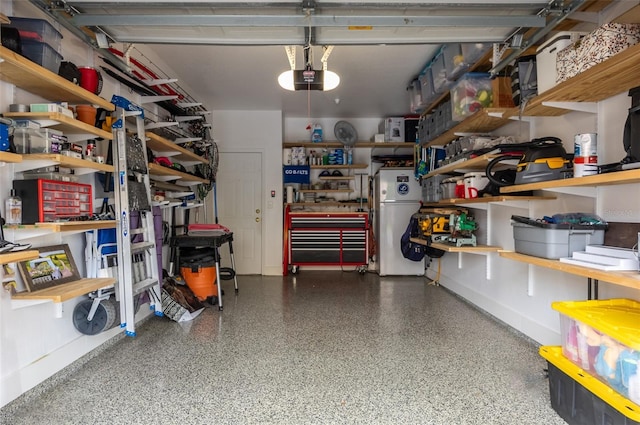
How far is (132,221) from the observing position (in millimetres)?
2713

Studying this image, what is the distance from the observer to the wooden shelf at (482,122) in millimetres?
2586

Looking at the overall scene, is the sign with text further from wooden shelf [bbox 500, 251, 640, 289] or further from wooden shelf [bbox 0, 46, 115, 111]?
wooden shelf [bbox 500, 251, 640, 289]

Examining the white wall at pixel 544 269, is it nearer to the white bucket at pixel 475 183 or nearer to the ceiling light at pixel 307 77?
the white bucket at pixel 475 183

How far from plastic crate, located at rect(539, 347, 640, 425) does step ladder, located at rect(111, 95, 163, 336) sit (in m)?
2.49

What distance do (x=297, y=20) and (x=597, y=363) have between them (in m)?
2.08

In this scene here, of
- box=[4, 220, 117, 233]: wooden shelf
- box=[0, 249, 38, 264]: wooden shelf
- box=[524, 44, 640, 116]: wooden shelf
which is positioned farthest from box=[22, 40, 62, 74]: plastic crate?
box=[524, 44, 640, 116]: wooden shelf

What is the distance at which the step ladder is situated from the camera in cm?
240

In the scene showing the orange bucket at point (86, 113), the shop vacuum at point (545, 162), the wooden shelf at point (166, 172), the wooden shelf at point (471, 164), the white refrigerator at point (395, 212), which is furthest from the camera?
the white refrigerator at point (395, 212)

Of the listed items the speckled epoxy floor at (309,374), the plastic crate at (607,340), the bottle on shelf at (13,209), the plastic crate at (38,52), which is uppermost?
the plastic crate at (38,52)

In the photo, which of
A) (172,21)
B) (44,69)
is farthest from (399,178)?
(44,69)

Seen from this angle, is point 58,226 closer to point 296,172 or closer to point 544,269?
point 544,269

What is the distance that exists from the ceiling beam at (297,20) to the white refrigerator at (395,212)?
11.2ft

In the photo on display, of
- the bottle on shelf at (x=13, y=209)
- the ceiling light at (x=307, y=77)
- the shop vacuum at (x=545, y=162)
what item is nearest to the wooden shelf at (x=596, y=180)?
the shop vacuum at (x=545, y=162)

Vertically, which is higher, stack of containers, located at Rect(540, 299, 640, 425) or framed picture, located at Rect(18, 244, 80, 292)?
framed picture, located at Rect(18, 244, 80, 292)
